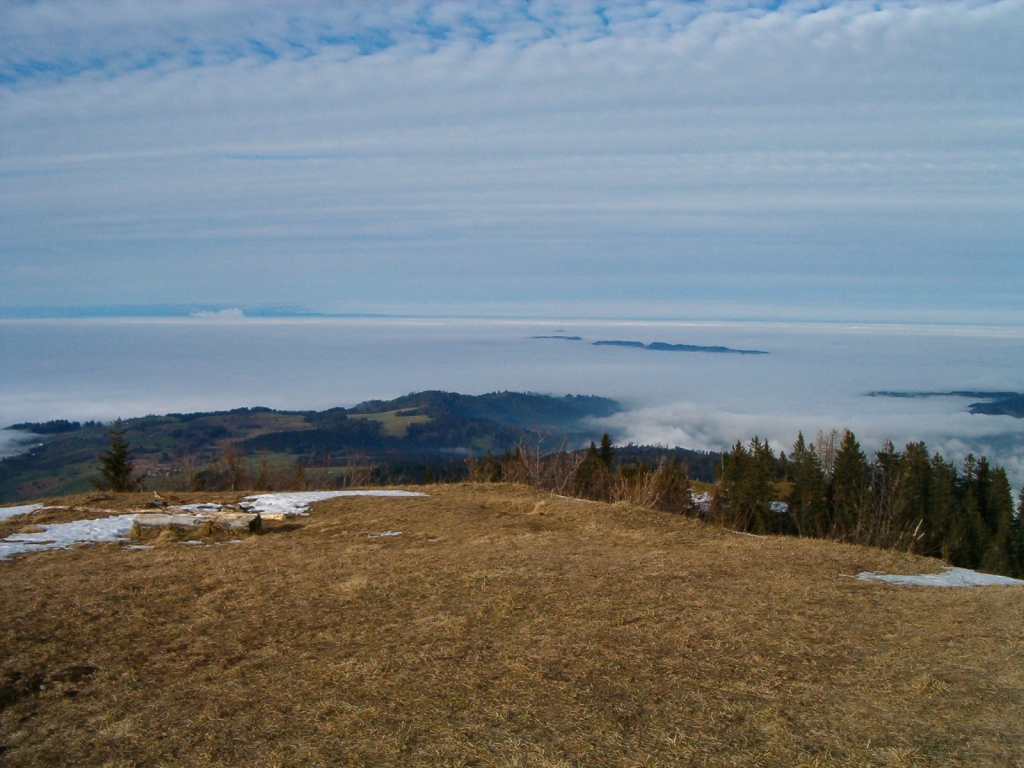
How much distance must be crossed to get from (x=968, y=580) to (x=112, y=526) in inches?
535

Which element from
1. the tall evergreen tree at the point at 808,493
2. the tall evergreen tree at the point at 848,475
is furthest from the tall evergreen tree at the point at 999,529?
the tall evergreen tree at the point at 808,493

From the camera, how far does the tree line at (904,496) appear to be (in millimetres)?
47750

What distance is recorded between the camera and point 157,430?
300 ft

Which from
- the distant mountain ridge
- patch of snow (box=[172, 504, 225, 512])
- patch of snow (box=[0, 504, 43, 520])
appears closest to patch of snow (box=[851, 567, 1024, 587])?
patch of snow (box=[172, 504, 225, 512])

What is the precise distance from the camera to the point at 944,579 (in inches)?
389

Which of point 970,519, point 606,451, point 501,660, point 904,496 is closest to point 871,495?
point 904,496

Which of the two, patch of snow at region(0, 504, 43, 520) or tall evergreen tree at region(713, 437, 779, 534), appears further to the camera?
tall evergreen tree at region(713, 437, 779, 534)

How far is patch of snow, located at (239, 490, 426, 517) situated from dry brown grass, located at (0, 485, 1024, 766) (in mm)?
3734

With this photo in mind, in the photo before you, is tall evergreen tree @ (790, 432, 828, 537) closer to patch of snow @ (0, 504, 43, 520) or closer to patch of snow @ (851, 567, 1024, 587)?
patch of snow @ (851, 567, 1024, 587)

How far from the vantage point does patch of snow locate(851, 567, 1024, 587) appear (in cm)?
951

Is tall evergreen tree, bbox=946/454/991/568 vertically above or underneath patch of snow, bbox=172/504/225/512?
underneath

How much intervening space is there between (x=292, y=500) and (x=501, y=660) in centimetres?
1008

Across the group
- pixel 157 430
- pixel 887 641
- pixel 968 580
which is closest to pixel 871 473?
pixel 968 580

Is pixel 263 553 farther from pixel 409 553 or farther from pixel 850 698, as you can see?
pixel 850 698
